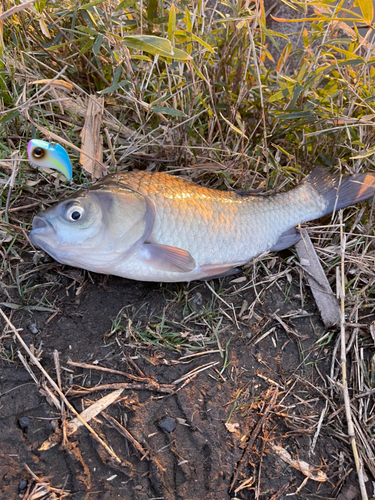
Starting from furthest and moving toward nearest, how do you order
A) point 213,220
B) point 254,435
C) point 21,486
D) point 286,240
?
point 286,240, point 213,220, point 254,435, point 21,486

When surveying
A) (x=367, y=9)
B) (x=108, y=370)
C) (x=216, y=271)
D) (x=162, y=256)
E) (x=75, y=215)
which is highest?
(x=367, y=9)

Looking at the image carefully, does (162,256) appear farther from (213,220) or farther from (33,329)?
(33,329)

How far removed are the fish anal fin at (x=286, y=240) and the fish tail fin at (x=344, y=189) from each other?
32 cm

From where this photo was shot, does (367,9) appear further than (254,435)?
Yes

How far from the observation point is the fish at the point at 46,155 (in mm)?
2176

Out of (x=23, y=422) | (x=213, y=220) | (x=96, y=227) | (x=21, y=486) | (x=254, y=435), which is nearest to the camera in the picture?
(x=21, y=486)

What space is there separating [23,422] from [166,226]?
53.1 inches

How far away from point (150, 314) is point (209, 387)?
1.92 ft

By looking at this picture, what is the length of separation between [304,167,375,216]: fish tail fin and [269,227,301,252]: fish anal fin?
1.04 feet

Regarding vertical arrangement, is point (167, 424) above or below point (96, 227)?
below

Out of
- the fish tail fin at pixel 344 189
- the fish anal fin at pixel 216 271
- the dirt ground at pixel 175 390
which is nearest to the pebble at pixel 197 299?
the dirt ground at pixel 175 390

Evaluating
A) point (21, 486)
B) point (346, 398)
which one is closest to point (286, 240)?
point (346, 398)

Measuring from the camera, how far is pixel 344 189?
2.86m

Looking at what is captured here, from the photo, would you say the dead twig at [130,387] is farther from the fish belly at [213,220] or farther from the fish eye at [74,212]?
the fish eye at [74,212]
